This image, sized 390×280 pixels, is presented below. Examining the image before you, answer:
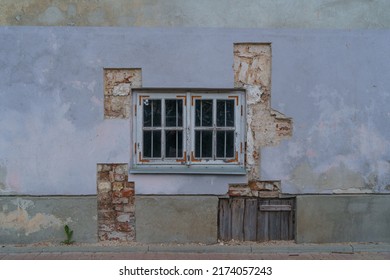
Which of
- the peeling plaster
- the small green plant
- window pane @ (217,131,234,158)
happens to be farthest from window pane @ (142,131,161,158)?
the peeling plaster

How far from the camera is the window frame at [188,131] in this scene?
6977 mm

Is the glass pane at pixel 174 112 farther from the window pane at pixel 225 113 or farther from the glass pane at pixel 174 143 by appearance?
the window pane at pixel 225 113

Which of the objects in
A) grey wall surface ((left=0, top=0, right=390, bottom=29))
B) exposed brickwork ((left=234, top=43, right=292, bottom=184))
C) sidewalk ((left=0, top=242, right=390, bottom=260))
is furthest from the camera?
exposed brickwork ((left=234, top=43, right=292, bottom=184))

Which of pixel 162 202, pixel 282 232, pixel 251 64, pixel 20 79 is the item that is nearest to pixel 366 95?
pixel 251 64

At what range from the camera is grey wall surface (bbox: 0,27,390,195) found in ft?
22.4

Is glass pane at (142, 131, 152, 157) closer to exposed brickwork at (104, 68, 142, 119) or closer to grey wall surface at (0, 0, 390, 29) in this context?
exposed brickwork at (104, 68, 142, 119)

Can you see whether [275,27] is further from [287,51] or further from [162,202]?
[162,202]

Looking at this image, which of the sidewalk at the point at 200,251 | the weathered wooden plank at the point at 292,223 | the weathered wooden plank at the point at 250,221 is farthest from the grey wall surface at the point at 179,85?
the sidewalk at the point at 200,251

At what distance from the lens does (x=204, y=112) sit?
703 centimetres

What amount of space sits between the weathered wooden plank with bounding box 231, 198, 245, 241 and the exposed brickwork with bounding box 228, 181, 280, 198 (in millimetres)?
127

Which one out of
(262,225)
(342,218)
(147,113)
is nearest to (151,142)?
(147,113)

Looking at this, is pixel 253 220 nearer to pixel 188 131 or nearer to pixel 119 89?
pixel 188 131

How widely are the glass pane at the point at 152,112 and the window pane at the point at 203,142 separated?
627mm

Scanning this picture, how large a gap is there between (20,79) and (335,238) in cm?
513
